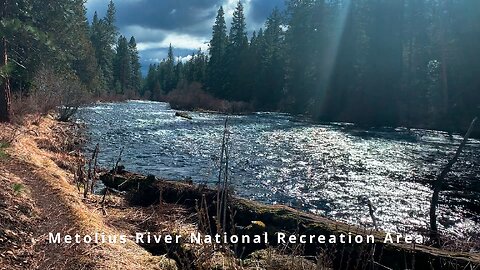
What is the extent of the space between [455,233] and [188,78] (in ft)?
298

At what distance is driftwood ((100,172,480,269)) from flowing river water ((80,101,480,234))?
2.68ft

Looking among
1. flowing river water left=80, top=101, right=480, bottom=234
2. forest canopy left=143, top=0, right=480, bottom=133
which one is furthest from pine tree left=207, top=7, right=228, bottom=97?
flowing river water left=80, top=101, right=480, bottom=234

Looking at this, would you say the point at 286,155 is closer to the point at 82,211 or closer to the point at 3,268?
the point at 82,211

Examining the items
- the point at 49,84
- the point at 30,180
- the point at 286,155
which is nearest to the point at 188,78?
the point at 49,84

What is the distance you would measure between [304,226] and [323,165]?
33.4ft

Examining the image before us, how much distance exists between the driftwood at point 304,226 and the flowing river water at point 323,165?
817mm

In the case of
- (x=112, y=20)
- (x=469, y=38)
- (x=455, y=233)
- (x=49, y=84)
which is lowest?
(x=455, y=233)

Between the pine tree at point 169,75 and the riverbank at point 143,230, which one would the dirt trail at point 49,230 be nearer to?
the riverbank at point 143,230

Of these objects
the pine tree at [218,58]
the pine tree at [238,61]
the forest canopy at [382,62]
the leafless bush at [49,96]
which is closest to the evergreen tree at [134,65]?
the pine tree at [218,58]

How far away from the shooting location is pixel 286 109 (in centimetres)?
5262

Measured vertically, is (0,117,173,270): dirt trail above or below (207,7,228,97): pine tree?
below

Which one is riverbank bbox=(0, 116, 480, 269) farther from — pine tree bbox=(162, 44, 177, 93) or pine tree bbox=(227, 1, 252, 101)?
pine tree bbox=(162, 44, 177, 93)

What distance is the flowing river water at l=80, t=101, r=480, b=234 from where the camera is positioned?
34.0 ft

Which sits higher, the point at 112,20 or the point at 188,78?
the point at 112,20
